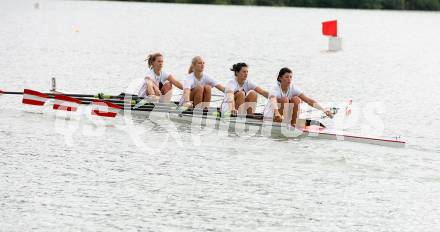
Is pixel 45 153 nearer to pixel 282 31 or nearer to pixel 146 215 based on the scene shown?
pixel 146 215

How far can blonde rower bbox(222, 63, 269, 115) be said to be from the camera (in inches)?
751

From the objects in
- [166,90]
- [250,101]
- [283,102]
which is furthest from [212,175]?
[166,90]

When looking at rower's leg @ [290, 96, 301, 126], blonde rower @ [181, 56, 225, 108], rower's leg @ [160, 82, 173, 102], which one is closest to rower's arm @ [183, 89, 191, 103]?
blonde rower @ [181, 56, 225, 108]

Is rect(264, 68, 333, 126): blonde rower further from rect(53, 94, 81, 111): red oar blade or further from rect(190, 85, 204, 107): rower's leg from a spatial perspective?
rect(53, 94, 81, 111): red oar blade

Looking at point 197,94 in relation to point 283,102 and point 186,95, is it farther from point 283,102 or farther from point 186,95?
Result: point 283,102

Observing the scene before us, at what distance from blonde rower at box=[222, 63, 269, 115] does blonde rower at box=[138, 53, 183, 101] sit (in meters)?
1.99

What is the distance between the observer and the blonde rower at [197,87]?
19938 mm

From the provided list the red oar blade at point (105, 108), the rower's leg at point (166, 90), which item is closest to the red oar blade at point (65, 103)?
the red oar blade at point (105, 108)

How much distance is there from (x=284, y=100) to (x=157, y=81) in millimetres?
3938

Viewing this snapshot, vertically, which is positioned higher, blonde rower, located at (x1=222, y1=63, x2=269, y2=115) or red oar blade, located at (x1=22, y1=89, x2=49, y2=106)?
blonde rower, located at (x1=222, y1=63, x2=269, y2=115)

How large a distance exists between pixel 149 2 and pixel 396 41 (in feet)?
308

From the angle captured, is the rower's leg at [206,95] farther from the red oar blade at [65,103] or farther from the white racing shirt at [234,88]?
the red oar blade at [65,103]

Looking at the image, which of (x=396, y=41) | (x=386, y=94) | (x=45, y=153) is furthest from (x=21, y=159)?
(x=396, y=41)

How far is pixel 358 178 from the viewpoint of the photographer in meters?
15.6
